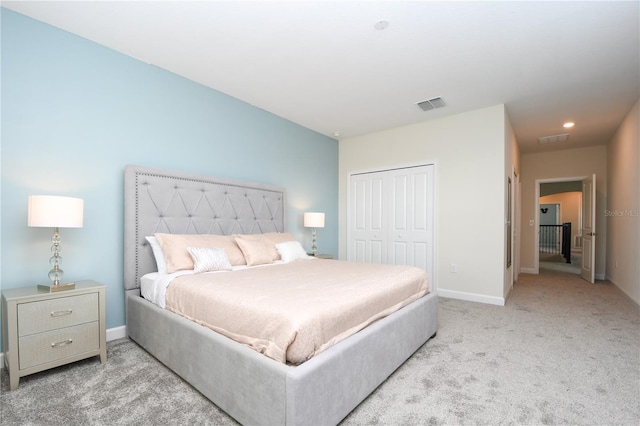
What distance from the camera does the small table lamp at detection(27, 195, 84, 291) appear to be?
1923mm

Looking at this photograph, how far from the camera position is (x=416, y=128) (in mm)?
4461

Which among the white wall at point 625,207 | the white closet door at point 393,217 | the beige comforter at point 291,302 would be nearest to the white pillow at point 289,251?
the beige comforter at point 291,302

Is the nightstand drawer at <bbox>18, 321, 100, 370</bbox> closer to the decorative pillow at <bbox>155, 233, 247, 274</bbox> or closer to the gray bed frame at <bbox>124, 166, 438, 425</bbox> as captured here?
the gray bed frame at <bbox>124, 166, 438, 425</bbox>

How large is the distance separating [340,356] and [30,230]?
242 cm

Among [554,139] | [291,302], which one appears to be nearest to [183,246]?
[291,302]

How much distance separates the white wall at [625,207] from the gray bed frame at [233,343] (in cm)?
324

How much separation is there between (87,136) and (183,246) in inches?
46.9

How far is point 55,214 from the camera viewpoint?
1.95m

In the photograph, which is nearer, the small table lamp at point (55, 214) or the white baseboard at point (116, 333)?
the small table lamp at point (55, 214)

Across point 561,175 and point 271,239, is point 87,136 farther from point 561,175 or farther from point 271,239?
point 561,175

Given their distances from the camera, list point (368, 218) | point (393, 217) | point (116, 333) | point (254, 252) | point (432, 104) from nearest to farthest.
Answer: point (116, 333) < point (254, 252) < point (432, 104) < point (393, 217) < point (368, 218)

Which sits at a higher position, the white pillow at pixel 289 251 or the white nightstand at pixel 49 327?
the white pillow at pixel 289 251

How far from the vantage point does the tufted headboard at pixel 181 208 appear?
2609 millimetres

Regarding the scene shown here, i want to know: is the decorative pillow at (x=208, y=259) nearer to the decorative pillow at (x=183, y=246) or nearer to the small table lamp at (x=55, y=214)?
the decorative pillow at (x=183, y=246)
